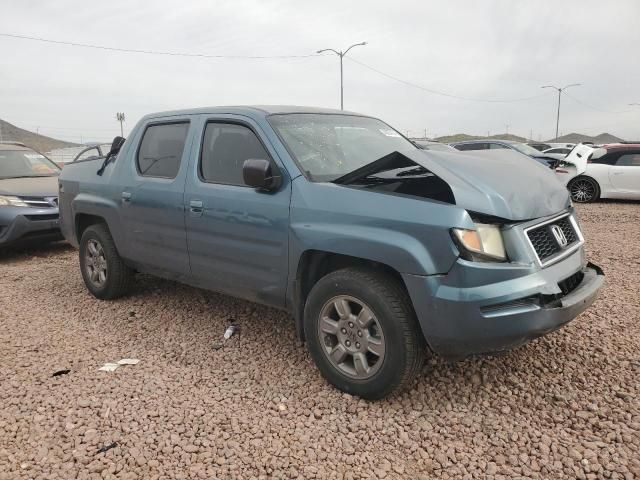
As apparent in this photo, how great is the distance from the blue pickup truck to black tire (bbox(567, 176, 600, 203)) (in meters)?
9.41

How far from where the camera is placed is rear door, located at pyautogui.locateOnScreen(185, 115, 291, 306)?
3.35 m

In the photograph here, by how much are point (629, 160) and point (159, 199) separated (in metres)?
11.3

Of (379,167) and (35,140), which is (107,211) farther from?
(35,140)

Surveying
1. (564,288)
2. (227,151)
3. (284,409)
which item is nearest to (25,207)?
(227,151)

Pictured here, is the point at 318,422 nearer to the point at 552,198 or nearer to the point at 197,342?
the point at 197,342

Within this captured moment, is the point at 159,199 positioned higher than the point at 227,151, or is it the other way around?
the point at 227,151

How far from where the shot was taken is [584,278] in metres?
3.18

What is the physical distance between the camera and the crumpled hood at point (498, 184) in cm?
270

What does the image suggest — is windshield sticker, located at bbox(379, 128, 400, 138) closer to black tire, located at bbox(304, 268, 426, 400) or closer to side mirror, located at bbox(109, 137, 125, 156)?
black tire, located at bbox(304, 268, 426, 400)

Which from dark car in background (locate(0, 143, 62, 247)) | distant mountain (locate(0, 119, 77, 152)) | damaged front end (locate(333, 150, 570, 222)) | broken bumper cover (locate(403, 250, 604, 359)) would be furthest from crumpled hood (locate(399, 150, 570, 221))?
distant mountain (locate(0, 119, 77, 152))

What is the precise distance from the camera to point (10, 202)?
6.95 m

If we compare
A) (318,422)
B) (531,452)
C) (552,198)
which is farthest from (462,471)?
(552,198)

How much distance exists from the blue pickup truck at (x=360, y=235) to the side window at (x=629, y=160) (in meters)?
9.61

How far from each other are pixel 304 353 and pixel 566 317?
5.89ft
